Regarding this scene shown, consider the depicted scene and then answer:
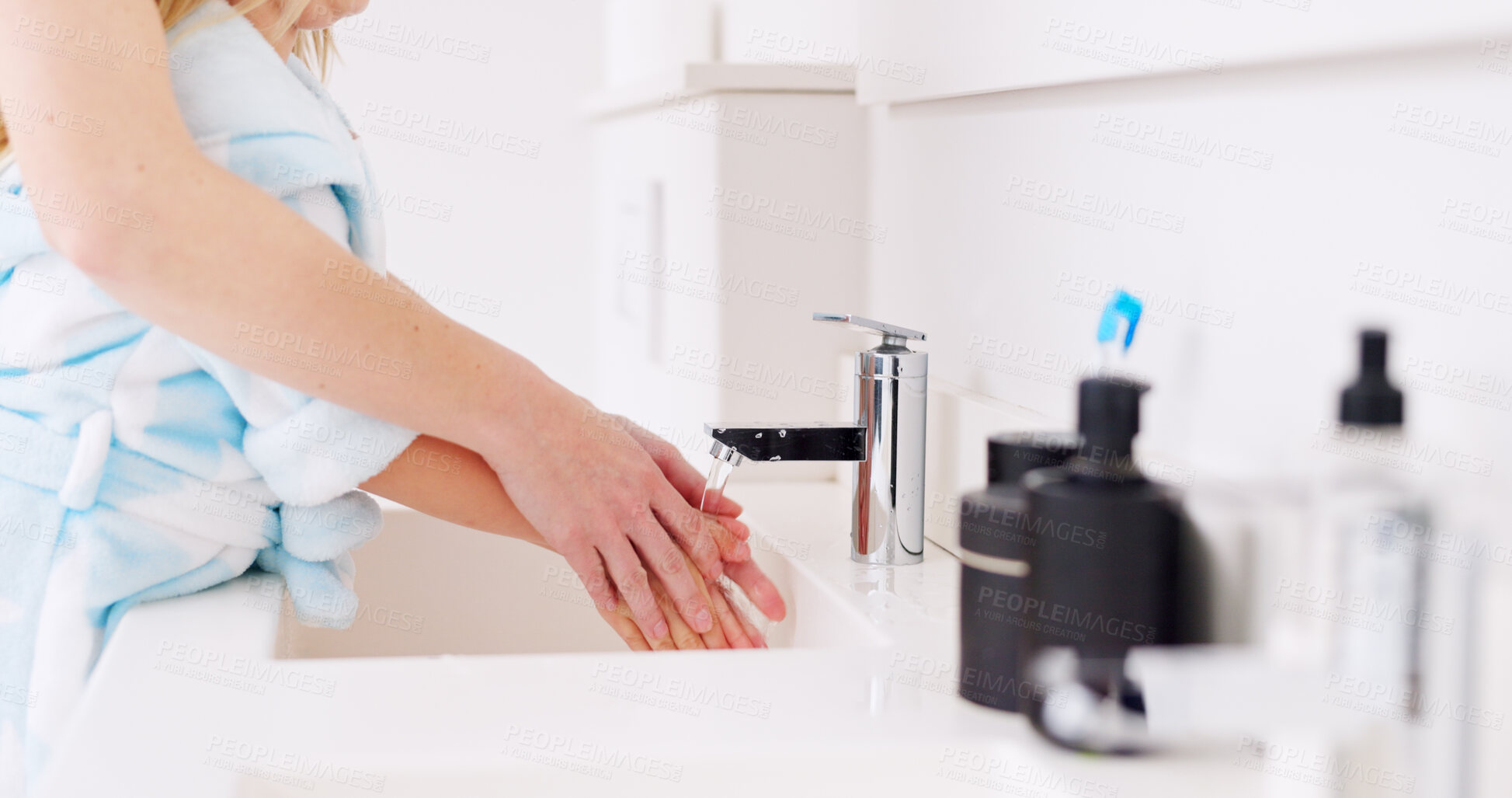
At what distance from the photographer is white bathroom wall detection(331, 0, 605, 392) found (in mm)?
2523

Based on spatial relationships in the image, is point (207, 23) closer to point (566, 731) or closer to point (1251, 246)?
point (566, 731)

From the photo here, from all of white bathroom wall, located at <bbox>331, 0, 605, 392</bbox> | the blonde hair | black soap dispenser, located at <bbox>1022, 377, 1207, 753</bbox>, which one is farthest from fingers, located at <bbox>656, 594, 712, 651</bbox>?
white bathroom wall, located at <bbox>331, 0, 605, 392</bbox>

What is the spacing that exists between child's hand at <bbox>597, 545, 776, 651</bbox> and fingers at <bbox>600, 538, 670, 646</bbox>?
1 cm

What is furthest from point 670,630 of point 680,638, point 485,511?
point 485,511

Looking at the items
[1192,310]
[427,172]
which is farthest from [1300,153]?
[427,172]

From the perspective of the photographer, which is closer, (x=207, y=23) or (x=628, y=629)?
(x=207, y=23)

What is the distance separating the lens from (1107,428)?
1.69ft

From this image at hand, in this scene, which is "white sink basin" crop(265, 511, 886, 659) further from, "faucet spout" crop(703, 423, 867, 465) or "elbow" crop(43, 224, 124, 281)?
"elbow" crop(43, 224, 124, 281)

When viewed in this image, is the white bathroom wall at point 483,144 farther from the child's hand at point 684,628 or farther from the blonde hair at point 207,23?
the child's hand at point 684,628

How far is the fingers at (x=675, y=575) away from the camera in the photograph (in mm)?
812

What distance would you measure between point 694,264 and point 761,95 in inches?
7.9

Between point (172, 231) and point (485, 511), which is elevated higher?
point (172, 231)

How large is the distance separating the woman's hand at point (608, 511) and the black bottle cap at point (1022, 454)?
0.68ft

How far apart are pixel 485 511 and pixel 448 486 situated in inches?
1.3
